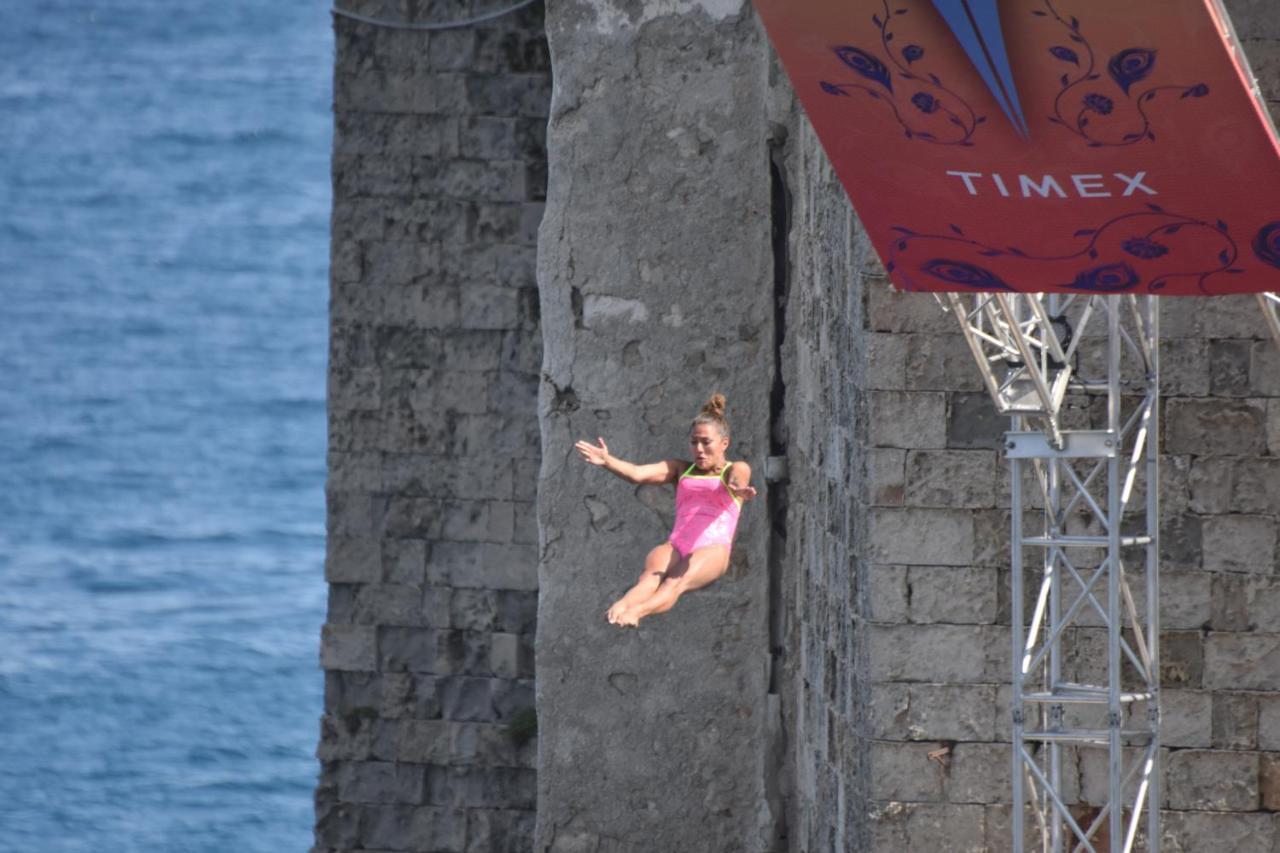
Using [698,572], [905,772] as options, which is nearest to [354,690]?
[698,572]

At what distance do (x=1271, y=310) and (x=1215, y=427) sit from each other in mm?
560

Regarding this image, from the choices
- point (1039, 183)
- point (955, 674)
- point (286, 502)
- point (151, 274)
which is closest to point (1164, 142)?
point (1039, 183)

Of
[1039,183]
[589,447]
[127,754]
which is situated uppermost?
[1039,183]

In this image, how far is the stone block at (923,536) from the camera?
8367 mm

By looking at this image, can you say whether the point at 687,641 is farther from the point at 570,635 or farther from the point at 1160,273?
the point at 1160,273

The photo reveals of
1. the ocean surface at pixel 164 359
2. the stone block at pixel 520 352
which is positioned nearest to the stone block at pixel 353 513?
the stone block at pixel 520 352

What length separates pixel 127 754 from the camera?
73.0 feet

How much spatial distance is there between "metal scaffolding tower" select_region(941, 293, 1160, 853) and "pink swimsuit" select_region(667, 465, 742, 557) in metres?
1.17

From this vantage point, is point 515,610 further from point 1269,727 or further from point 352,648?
point 1269,727

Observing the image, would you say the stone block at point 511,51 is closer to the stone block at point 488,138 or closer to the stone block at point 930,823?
the stone block at point 488,138

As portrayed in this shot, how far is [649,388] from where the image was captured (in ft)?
33.4

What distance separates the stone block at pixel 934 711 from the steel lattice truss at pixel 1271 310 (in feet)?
4.47

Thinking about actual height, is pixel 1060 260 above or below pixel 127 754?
above

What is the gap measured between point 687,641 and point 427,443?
3215 millimetres
